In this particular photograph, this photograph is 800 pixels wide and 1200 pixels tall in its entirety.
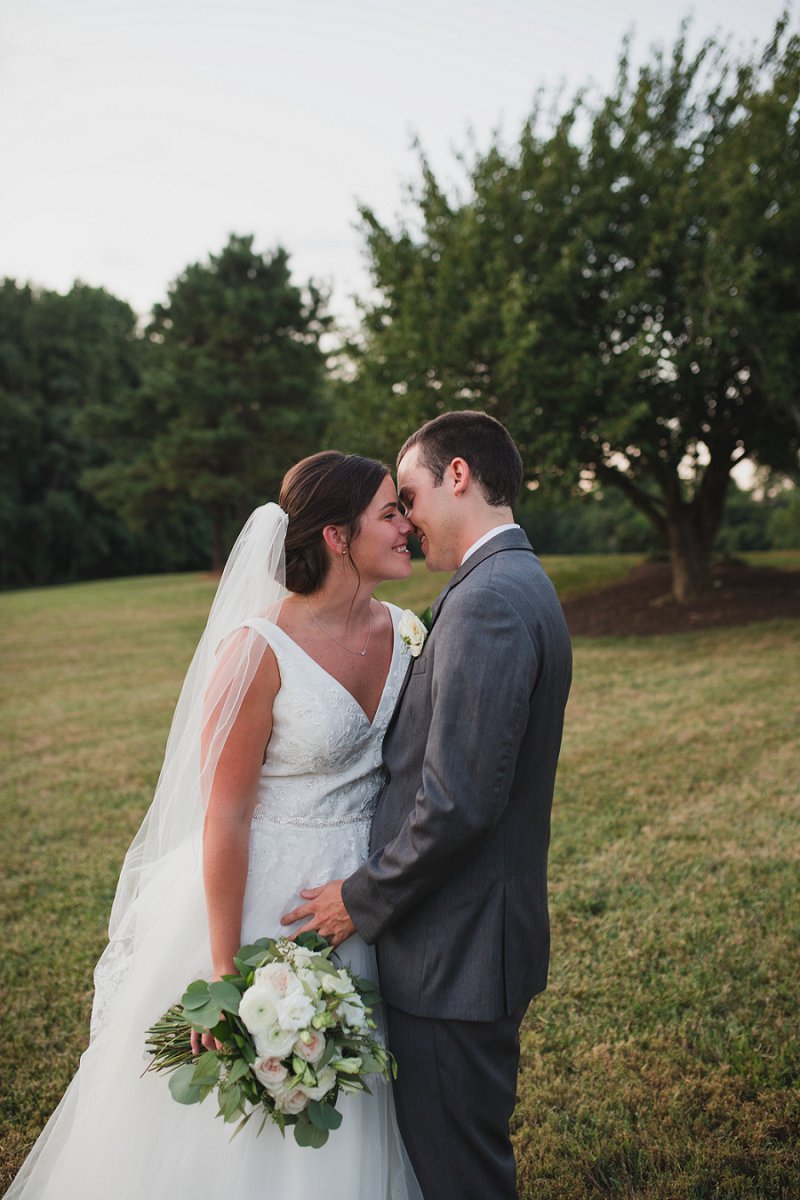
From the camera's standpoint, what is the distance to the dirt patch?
14109mm

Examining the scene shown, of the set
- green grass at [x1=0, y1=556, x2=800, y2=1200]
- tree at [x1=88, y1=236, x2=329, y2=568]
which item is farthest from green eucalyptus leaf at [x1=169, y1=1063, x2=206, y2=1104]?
tree at [x1=88, y1=236, x2=329, y2=568]

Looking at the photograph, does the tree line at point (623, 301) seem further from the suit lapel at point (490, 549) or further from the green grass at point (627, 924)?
the suit lapel at point (490, 549)

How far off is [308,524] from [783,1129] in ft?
9.77

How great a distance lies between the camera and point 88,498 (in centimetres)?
4628

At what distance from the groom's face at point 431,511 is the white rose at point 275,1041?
3.93ft

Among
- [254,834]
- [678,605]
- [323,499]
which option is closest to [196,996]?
[254,834]

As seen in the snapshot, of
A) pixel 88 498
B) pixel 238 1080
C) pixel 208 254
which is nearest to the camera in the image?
pixel 238 1080

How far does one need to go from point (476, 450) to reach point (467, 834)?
1.01 metres

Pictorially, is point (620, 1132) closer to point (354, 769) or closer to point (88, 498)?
point (354, 769)

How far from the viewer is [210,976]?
245cm

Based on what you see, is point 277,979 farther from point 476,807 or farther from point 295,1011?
point 476,807

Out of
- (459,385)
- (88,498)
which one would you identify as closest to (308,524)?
(459,385)

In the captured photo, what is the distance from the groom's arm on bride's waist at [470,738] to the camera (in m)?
1.85

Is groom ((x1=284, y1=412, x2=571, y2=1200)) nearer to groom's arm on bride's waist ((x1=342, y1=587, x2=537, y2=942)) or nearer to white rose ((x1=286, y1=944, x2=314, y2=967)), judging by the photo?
groom's arm on bride's waist ((x1=342, y1=587, x2=537, y2=942))
